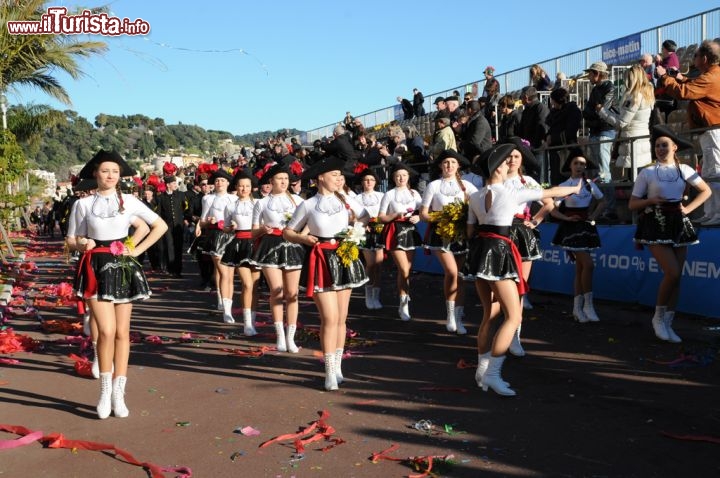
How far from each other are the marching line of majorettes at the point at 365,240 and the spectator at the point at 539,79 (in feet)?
18.2

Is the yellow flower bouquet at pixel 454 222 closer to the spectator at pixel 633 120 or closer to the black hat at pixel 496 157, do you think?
the black hat at pixel 496 157

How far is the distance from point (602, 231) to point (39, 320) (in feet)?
28.1

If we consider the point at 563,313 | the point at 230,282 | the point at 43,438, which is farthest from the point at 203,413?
the point at 563,313

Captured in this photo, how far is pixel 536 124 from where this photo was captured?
48.5ft

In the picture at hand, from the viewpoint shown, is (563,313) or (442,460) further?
(563,313)

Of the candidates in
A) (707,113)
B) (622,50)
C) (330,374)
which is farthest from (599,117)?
(622,50)

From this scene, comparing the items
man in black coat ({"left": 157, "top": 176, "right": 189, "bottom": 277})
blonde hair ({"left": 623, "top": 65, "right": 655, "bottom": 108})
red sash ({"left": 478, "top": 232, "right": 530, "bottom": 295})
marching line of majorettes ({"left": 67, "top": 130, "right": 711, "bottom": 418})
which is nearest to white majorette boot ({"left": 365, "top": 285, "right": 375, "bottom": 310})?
marching line of majorettes ({"left": 67, "top": 130, "right": 711, "bottom": 418})

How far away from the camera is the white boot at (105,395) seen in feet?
21.7

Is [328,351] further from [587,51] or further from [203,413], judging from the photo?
[587,51]

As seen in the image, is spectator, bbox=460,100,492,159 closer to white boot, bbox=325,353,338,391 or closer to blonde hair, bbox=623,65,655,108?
blonde hair, bbox=623,65,655,108

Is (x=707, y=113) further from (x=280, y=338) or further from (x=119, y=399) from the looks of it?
(x=119, y=399)

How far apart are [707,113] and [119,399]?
859 cm

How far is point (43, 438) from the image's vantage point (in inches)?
237

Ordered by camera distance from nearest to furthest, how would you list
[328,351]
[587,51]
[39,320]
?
[328,351], [39,320], [587,51]
